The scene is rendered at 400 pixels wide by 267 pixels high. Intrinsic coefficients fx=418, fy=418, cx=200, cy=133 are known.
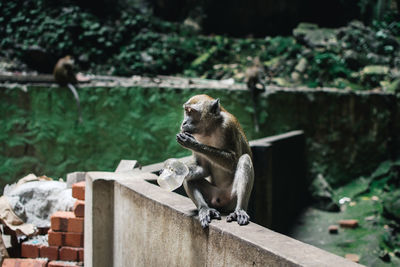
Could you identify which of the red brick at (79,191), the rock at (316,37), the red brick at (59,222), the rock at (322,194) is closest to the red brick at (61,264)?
the red brick at (59,222)

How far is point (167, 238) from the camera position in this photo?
276cm

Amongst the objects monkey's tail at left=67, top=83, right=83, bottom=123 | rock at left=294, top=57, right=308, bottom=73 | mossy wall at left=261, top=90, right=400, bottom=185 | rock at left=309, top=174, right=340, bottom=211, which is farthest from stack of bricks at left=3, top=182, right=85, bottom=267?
rock at left=294, top=57, right=308, bottom=73

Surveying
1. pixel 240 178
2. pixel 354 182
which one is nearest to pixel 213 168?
pixel 240 178

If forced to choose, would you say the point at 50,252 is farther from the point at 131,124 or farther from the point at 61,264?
the point at 131,124

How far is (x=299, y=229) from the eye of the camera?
21.8ft

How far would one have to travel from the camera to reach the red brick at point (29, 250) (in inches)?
144

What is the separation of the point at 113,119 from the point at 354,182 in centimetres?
478

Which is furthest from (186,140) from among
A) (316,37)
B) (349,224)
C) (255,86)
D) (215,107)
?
(316,37)

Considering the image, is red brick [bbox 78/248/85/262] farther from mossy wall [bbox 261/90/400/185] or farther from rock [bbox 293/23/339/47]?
rock [bbox 293/23/339/47]

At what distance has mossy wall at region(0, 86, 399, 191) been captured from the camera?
24.0ft

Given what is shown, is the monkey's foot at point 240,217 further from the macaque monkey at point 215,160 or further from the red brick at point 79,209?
the red brick at point 79,209

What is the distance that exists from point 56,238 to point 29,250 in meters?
0.28

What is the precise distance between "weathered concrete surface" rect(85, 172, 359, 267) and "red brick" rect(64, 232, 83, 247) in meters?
0.20

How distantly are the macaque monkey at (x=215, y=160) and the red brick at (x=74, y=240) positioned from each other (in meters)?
1.43
